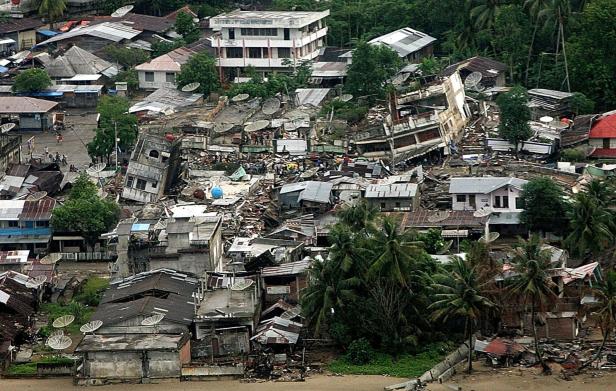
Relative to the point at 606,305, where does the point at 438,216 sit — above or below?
below

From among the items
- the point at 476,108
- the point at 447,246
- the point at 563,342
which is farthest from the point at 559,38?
the point at 563,342

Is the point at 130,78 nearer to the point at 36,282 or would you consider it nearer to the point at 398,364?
the point at 36,282

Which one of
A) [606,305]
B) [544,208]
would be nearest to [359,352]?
[606,305]

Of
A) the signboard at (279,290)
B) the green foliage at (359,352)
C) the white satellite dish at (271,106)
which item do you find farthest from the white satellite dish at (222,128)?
the green foliage at (359,352)

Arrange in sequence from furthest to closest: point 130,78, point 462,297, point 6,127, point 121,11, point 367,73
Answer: point 121,11 < point 130,78 < point 6,127 < point 367,73 < point 462,297

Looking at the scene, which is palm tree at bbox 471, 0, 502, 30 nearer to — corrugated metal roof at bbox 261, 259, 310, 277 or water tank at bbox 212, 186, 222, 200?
water tank at bbox 212, 186, 222, 200

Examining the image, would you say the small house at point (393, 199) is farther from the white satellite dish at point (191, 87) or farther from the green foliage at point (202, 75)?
the green foliage at point (202, 75)

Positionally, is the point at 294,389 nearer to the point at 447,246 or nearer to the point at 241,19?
the point at 447,246
